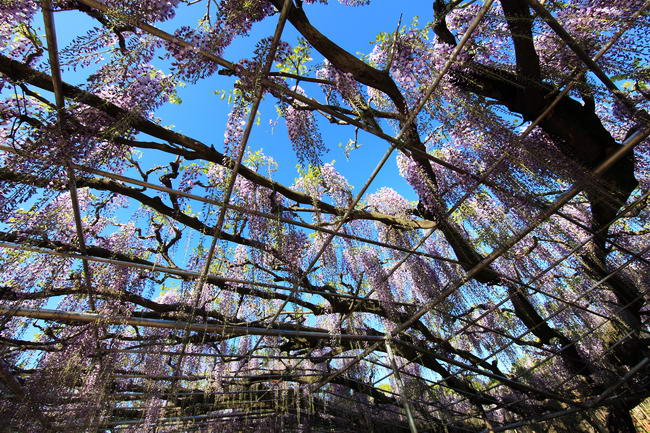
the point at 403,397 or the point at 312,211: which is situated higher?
the point at 312,211

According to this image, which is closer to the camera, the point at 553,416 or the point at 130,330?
the point at 130,330

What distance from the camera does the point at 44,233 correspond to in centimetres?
239

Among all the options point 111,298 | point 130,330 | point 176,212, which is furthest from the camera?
point 130,330

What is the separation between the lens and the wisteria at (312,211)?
6.37ft

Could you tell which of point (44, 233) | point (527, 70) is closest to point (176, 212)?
point (44, 233)

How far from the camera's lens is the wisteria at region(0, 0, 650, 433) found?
6.37ft

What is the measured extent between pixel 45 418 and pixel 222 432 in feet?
7.22

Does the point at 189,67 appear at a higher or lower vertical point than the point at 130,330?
lower

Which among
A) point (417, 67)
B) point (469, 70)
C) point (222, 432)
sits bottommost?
point (222, 432)

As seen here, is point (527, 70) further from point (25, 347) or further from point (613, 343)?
point (25, 347)

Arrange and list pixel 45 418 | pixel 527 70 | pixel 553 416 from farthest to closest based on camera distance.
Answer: pixel 553 416 → pixel 45 418 → pixel 527 70

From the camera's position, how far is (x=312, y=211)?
2.79 m

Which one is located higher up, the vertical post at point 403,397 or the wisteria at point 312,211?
the wisteria at point 312,211

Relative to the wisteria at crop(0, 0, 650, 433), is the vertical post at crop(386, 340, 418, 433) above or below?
below
